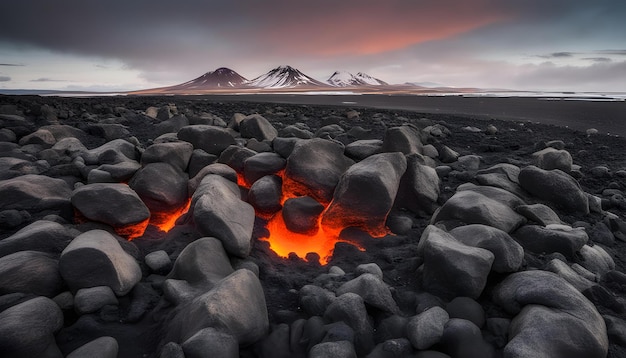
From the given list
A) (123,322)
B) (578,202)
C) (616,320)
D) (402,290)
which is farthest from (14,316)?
(578,202)

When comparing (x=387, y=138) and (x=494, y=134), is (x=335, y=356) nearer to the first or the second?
(x=387, y=138)

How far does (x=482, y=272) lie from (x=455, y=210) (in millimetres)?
1500

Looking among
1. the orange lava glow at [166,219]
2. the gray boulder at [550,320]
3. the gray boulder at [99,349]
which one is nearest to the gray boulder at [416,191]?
the gray boulder at [550,320]

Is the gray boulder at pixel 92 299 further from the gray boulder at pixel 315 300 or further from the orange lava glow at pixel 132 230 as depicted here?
the gray boulder at pixel 315 300

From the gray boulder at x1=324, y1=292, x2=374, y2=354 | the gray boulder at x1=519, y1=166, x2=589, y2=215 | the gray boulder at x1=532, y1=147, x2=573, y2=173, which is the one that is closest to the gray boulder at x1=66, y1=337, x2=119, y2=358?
the gray boulder at x1=324, y1=292, x2=374, y2=354

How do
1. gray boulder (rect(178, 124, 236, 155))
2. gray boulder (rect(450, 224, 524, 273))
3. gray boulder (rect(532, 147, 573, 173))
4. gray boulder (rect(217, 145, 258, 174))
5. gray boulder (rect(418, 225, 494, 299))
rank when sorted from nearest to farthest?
gray boulder (rect(418, 225, 494, 299))
gray boulder (rect(450, 224, 524, 273))
gray boulder (rect(217, 145, 258, 174))
gray boulder (rect(532, 147, 573, 173))
gray boulder (rect(178, 124, 236, 155))

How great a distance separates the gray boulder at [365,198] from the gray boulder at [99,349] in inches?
138

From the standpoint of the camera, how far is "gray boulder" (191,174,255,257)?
474 centimetres

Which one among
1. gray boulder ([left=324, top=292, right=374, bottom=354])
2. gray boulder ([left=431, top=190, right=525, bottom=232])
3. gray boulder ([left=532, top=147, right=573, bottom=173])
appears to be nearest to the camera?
gray boulder ([left=324, top=292, right=374, bottom=354])

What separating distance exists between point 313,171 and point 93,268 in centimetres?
370

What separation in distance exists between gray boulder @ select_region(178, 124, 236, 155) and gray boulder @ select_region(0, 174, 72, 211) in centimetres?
291

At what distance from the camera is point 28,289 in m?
3.61

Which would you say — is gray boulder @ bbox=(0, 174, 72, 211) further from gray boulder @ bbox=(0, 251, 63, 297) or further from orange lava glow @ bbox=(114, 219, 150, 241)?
gray boulder @ bbox=(0, 251, 63, 297)

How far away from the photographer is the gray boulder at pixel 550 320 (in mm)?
3064
